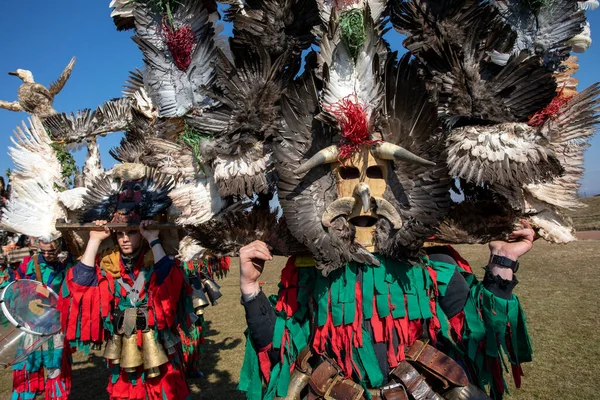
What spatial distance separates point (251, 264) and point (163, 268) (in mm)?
1490

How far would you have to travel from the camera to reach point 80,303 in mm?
3502

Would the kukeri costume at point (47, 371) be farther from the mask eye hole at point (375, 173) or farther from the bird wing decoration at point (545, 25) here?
the bird wing decoration at point (545, 25)

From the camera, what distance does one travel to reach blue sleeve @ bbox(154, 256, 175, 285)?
3430 mm

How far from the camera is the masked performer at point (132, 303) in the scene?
3471mm

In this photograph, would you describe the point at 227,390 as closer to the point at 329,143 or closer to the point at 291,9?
the point at 329,143

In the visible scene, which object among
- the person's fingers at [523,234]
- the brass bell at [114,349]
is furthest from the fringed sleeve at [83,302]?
the person's fingers at [523,234]

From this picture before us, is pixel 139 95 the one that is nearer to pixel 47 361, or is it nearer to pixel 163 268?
pixel 163 268

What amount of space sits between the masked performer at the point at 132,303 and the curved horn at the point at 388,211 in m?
2.00

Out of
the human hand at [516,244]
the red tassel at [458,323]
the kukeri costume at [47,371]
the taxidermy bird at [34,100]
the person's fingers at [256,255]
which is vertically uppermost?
the taxidermy bird at [34,100]

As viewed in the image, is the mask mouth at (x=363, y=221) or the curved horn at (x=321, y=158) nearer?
the curved horn at (x=321, y=158)

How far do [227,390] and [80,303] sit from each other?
2415 mm

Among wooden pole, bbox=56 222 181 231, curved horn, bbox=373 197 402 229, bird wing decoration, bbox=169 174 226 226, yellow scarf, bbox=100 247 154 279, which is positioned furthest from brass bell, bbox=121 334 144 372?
curved horn, bbox=373 197 402 229

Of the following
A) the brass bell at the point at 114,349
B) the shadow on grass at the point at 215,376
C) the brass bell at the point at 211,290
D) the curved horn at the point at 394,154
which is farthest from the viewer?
the brass bell at the point at 211,290

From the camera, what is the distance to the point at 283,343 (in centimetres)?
227
